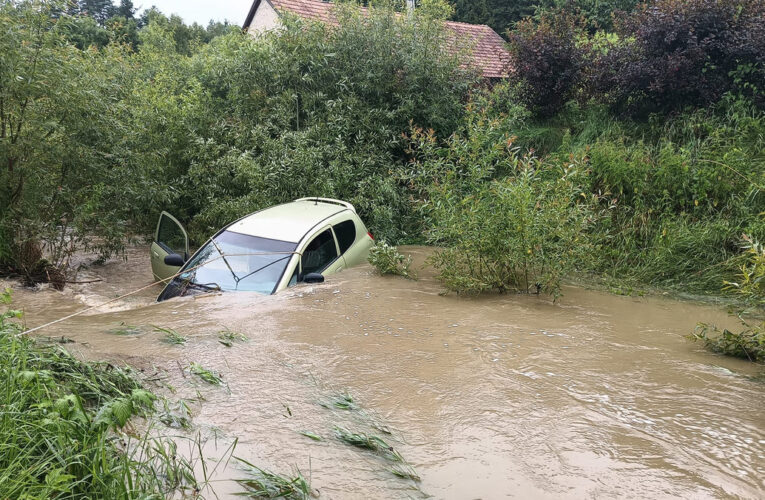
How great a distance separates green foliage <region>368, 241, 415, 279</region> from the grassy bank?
4.78 m

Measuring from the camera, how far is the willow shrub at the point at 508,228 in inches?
278

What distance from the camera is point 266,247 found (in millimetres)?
7172

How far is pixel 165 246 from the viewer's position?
8.17 meters

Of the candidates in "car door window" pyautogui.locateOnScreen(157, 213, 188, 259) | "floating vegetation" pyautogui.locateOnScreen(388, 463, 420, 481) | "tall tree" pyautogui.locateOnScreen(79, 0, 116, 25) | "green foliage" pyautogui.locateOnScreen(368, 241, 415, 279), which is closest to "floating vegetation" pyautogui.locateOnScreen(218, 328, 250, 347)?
"floating vegetation" pyautogui.locateOnScreen(388, 463, 420, 481)

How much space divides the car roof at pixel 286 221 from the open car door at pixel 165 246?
2.97ft

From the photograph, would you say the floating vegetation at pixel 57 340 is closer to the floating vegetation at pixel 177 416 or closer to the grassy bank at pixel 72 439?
the grassy bank at pixel 72 439

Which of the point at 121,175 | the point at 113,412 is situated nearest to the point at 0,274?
the point at 121,175

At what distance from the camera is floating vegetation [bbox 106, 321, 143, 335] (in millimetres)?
5176

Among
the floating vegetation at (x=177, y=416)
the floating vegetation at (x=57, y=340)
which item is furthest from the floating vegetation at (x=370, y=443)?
the floating vegetation at (x=57, y=340)

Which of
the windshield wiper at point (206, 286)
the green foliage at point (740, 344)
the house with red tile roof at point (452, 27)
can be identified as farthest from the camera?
the house with red tile roof at point (452, 27)

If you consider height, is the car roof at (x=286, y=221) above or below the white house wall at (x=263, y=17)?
below

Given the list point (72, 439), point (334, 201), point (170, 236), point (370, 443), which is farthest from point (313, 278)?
point (72, 439)

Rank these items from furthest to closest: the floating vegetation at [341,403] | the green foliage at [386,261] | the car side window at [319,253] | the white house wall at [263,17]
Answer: the white house wall at [263,17]
the green foliage at [386,261]
the car side window at [319,253]
the floating vegetation at [341,403]

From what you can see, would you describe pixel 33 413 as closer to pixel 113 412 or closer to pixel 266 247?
pixel 113 412
